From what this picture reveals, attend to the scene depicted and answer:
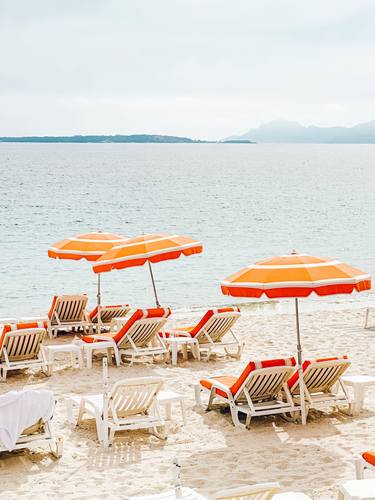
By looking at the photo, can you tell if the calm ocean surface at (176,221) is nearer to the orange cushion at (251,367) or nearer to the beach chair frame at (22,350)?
the beach chair frame at (22,350)

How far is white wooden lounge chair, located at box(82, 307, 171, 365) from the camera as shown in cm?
1190

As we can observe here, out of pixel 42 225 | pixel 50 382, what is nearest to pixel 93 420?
pixel 50 382

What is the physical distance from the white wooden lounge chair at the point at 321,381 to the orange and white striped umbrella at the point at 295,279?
0.99 m

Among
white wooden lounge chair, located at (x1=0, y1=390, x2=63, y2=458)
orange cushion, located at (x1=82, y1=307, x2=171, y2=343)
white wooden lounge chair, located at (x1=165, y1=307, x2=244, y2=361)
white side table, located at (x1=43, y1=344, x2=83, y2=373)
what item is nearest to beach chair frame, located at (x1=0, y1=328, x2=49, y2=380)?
white side table, located at (x1=43, y1=344, x2=83, y2=373)

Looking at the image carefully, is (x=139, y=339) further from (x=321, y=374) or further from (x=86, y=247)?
(x=321, y=374)

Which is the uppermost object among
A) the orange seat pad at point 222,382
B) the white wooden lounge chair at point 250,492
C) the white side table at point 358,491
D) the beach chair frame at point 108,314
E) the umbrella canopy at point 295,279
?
the umbrella canopy at point 295,279

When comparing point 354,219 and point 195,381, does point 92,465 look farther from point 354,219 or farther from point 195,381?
point 354,219

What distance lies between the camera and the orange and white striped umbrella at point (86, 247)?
1394cm

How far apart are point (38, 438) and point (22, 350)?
3.74m

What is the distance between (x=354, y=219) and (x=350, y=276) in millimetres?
55310

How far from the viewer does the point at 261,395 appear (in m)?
9.05

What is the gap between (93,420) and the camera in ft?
30.5

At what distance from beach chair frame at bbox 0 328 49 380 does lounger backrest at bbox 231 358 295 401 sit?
3414 millimetres

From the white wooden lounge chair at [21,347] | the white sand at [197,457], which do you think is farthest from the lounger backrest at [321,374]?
the white wooden lounge chair at [21,347]
